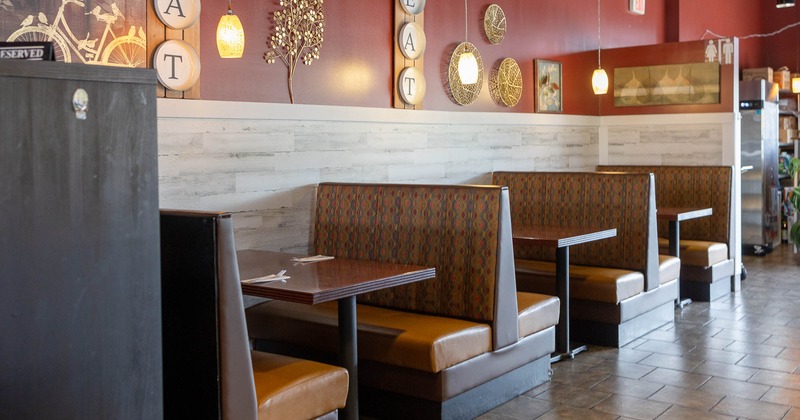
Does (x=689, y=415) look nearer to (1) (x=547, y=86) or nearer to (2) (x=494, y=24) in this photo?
(2) (x=494, y=24)

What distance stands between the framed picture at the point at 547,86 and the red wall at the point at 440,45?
8cm

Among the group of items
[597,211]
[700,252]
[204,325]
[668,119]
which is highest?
[668,119]

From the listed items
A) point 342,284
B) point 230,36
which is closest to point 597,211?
point 230,36

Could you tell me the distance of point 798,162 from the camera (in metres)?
10.1

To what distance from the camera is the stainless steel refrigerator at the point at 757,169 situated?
9.66 meters

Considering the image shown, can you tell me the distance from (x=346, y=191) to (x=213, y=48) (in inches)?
44.1

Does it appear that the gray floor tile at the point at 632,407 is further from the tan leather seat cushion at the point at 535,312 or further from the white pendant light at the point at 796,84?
the white pendant light at the point at 796,84

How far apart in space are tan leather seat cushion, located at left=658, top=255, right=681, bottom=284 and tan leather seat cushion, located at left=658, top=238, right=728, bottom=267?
668 millimetres

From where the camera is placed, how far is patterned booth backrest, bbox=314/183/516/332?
4164 mm

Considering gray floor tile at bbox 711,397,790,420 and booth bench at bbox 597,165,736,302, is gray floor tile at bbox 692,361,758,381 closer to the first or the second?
gray floor tile at bbox 711,397,790,420

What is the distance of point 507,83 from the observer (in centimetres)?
693

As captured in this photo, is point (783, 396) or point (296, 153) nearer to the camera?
point (783, 396)

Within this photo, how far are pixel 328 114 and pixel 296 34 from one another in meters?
0.55

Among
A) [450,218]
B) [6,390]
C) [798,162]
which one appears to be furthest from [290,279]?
[798,162]
